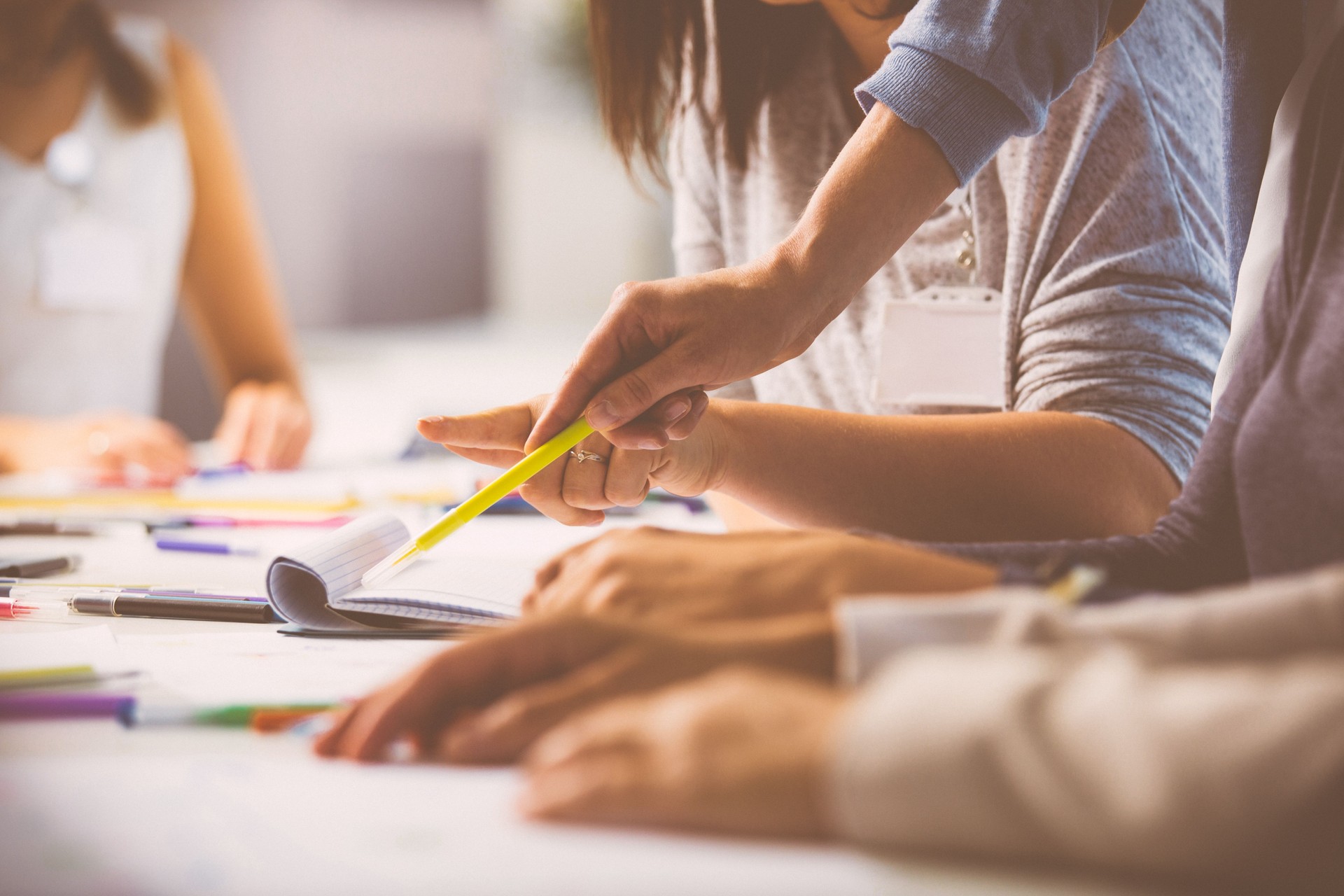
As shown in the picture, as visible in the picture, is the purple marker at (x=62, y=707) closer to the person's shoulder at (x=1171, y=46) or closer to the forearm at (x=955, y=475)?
the forearm at (x=955, y=475)

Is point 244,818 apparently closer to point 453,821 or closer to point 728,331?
point 453,821

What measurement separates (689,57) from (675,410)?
56 cm

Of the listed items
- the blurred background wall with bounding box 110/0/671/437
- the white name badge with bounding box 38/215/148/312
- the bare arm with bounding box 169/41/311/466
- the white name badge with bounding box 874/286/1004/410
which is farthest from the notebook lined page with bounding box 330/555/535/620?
the blurred background wall with bounding box 110/0/671/437

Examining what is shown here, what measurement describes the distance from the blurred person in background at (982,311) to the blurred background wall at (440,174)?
2709 millimetres

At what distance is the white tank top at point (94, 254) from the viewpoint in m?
1.84

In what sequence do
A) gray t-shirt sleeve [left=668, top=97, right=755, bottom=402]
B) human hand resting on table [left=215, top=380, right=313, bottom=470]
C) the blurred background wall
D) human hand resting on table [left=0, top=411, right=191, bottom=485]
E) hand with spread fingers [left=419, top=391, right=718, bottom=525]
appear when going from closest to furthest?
1. hand with spread fingers [left=419, top=391, right=718, bottom=525]
2. gray t-shirt sleeve [left=668, top=97, right=755, bottom=402]
3. human hand resting on table [left=0, top=411, right=191, bottom=485]
4. human hand resting on table [left=215, top=380, right=313, bottom=470]
5. the blurred background wall

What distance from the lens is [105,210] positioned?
1.92 meters

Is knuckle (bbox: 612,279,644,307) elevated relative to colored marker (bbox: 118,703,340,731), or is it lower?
elevated

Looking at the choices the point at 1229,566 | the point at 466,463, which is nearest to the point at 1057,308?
the point at 1229,566

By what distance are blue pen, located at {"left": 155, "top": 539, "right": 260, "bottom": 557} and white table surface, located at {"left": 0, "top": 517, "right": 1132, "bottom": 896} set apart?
1.61ft

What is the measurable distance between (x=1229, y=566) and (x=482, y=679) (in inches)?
17.5

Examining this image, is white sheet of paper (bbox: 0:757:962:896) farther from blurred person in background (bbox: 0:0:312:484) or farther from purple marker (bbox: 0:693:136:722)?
blurred person in background (bbox: 0:0:312:484)

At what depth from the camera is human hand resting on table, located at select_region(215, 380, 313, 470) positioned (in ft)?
5.04

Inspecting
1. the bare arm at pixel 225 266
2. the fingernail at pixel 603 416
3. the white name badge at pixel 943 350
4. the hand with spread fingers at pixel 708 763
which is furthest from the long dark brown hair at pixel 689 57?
the bare arm at pixel 225 266
